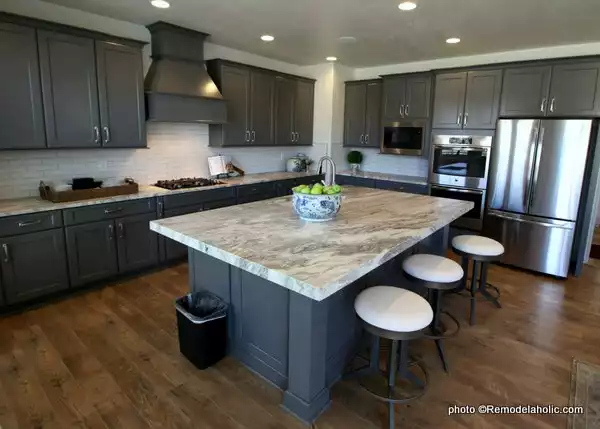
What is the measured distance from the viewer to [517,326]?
2961 millimetres

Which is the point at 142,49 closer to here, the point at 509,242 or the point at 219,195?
the point at 219,195

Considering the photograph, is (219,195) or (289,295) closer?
(289,295)

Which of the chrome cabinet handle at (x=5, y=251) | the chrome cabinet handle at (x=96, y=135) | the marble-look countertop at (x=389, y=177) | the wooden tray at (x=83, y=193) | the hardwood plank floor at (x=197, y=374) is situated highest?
the chrome cabinet handle at (x=96, y=135)

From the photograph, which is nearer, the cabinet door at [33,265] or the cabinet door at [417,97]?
the cabinet door at [33,265]

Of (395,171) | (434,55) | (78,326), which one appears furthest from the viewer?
(395,171)

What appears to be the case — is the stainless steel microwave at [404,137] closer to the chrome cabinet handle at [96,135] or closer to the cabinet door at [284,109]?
the cabinet door at [284,109]

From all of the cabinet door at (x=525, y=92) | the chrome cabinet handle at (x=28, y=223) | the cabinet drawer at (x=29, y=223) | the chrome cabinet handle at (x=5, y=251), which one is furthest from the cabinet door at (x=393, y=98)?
the chrome cabinet handle at (x=5, y=251)

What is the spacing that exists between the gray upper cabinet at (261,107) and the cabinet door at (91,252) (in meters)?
1.84

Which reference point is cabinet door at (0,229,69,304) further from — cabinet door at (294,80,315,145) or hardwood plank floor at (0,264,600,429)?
cabinet door at (294,80,315,145)

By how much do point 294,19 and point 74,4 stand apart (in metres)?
1.99

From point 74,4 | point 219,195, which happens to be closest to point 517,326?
point 219,195

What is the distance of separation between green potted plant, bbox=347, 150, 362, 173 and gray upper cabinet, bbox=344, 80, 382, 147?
0.69 feet

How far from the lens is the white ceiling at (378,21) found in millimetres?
3090

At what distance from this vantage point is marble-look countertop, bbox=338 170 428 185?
5128 millimetres
